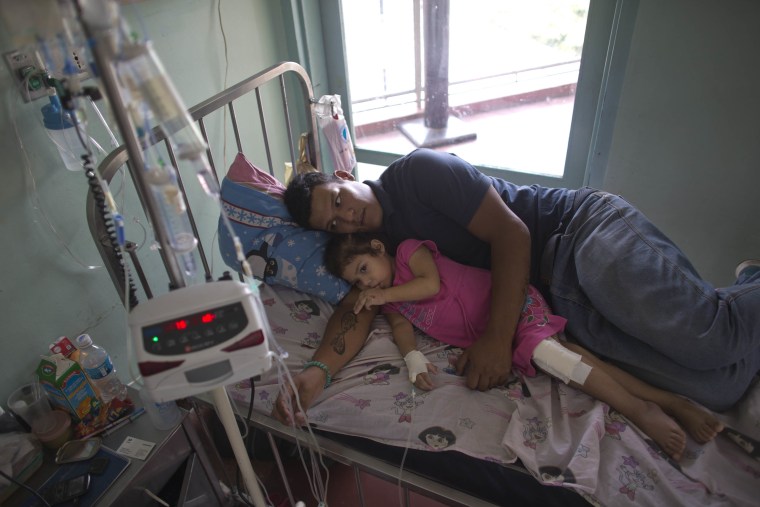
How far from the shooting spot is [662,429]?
45.6 inches

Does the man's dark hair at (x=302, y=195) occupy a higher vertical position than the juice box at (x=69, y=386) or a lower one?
higher

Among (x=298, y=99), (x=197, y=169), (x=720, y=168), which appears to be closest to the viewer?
(x=197, y=169)

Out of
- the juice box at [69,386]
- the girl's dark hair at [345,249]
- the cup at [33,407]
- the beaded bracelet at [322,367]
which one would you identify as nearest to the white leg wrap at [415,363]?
the beaded bracelet at [322,367]

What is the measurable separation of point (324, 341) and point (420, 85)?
1.70 m

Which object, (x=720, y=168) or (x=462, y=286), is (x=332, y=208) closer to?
(x=462, y=286)

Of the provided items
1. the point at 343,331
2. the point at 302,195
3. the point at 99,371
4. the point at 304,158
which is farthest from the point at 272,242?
the point at 99,371

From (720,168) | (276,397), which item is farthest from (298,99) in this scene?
(720,168)

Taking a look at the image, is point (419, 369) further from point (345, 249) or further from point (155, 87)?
point (155, 87)

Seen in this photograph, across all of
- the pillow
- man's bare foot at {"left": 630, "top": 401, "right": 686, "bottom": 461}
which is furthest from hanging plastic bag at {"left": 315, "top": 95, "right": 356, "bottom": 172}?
man's bare foot at {"left": 630, "top": 401, "right": 686, "bottom": 461}

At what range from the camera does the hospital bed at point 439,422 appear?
3.57ft

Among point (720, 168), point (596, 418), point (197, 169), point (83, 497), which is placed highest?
point (197, 169)

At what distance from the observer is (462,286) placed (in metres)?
1.56

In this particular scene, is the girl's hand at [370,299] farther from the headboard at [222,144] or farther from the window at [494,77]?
the window at [494,77]

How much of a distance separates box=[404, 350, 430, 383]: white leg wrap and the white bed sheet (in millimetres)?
35
